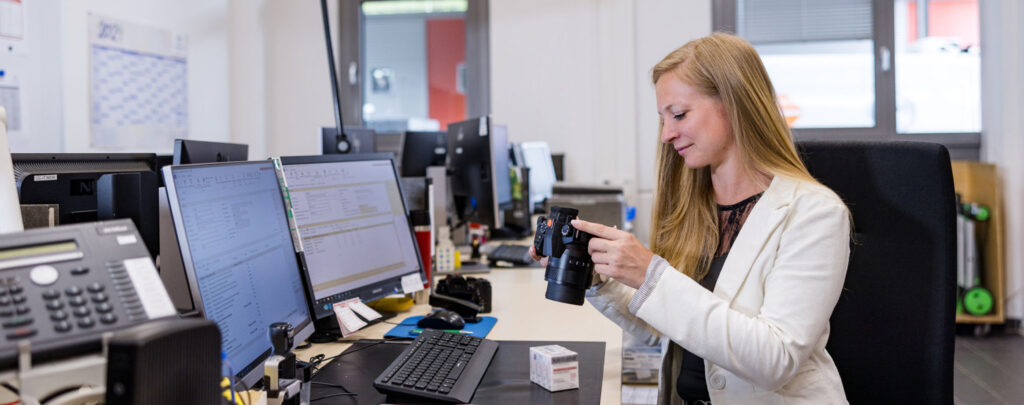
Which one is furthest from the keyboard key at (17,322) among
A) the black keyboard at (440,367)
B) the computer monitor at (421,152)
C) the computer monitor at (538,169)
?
the computer monitor at (538,169)

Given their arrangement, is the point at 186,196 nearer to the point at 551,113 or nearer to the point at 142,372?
the point at 142,372

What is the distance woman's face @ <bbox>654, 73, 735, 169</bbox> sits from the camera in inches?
53.9

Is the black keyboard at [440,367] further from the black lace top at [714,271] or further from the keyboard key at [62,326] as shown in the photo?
the keyboard key at [62,326]

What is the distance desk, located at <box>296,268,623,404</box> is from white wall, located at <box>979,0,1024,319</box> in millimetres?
3248

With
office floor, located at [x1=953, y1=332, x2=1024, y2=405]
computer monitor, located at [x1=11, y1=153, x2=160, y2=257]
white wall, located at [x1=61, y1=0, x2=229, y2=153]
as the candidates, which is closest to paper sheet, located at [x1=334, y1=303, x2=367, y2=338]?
computer monitor, located at [x1=11, y1=153, x2=160, y2=257]

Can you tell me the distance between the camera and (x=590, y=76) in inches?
190

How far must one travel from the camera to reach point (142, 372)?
2.07 ft

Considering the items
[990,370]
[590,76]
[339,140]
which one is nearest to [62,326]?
[339,140]

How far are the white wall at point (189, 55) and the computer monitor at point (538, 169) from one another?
197 centimetres

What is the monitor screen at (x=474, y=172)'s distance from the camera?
117 inches

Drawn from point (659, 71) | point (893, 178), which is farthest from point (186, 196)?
point (893, 178)

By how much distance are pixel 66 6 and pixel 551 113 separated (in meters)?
2.71

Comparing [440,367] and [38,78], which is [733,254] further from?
[38,78]

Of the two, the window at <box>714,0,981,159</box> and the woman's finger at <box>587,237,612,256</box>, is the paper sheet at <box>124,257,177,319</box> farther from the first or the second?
the window at <box>714,0,981,159</box>
